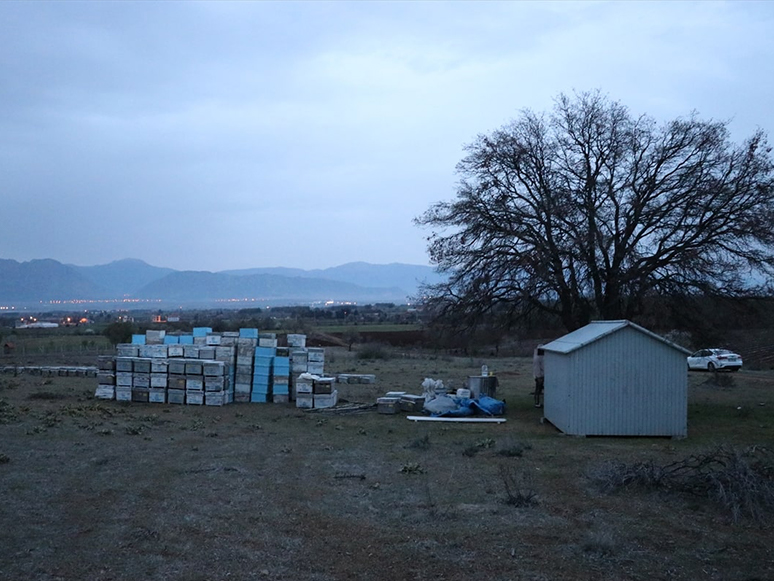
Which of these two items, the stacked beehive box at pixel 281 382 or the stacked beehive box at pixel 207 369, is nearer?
the stacked beehive box at pixel 207 369

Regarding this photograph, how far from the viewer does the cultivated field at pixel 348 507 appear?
7.87 m

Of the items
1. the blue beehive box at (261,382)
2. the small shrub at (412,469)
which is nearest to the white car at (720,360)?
the blue beehive box at (261,382)

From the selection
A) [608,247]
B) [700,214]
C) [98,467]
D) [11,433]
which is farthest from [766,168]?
[11,433]

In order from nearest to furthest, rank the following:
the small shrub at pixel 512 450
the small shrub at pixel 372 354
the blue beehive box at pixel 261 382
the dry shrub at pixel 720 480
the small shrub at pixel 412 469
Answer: the dry shrub at pixel 720 480 → the small shrub at pixel 412 469 → the small shrub at pixel 512 450 → the blue beehive box at pixel 261 382 → the small shrub at pixel 372 354

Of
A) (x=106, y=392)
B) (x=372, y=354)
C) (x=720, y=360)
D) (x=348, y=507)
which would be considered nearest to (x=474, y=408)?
(x=348, y=507)

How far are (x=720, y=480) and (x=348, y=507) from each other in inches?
204

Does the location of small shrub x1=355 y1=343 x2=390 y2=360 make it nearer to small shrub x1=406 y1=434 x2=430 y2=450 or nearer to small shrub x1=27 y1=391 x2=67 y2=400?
small shrub x1=27 y1=391 x2=67 y2=400

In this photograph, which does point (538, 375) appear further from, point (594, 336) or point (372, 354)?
point (372, 354)

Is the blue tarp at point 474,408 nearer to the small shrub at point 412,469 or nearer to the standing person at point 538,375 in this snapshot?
the standing person at point 538,375

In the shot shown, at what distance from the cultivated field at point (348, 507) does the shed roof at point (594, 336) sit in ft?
6.67

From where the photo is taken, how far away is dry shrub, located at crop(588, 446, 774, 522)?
32.4ft

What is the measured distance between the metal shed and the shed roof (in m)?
0.03

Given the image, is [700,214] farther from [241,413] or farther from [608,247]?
[241,413]

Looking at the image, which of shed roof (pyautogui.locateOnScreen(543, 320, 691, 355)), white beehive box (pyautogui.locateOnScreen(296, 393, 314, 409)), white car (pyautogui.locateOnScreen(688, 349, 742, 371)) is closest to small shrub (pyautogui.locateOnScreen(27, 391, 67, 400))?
white beehive box (pyautogui.locateOnScreen(296, 393, 314, 409))
